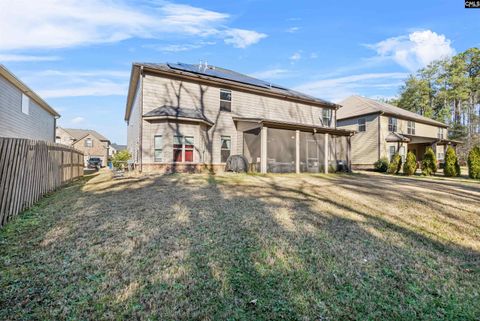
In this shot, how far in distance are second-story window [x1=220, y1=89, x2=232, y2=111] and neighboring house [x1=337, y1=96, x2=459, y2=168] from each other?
15389mm

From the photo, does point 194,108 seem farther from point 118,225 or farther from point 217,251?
point 217,251

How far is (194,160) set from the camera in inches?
525

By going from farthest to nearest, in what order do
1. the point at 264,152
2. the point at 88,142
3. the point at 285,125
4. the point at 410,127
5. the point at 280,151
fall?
the point at 88,142 → the point at 410,127 → the point at 280,151 → the point at 285,125 → the point at 264,152

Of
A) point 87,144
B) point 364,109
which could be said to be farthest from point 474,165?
point 87,144

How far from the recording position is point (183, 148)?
42.9 feet

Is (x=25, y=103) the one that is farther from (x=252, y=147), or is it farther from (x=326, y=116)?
(x=326, y=116)

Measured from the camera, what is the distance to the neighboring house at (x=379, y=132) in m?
22.1

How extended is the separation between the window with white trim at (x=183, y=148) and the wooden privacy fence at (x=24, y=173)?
209 inches

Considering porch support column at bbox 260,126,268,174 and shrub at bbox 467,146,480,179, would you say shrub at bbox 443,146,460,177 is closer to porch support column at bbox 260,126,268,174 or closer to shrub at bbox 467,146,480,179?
shrub at bbox 467,146,480,179

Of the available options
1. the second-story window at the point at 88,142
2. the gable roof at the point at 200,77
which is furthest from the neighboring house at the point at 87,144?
the gable roof at the point at 200,77

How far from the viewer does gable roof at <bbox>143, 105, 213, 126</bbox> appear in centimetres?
1245

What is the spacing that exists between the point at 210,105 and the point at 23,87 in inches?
412

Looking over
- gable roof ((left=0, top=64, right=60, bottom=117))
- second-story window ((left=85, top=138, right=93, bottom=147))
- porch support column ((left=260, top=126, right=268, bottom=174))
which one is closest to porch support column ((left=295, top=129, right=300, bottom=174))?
porch support column ((left=260, top=126, right=268, bottom=174))

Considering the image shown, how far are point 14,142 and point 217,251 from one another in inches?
201
